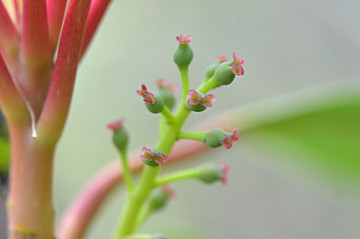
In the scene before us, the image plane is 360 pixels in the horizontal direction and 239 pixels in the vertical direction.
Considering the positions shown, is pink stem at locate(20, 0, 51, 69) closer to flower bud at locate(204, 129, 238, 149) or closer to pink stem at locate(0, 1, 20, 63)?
pink stem at locate(0, 1, 20, 63)

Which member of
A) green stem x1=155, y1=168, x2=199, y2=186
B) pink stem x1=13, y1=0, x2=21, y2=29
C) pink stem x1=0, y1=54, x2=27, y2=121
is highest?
pink stem x1=13, y1=0, x2=21, y2=29

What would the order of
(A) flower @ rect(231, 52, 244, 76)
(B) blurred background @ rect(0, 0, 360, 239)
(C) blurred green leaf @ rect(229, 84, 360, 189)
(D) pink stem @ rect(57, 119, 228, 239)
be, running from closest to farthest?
(A) flower @ rect(231, 52, 244, 76)
(D) pink stem @ rect(57, 119, 228, 239)
(C) blurred green leaf @ rect(229, 84, 360, 189)
(B) blurred background @ rect(0, 0, 360, 239)

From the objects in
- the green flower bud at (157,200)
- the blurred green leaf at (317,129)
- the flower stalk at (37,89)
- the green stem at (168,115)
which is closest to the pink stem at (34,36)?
the flower stalk at (37,89)

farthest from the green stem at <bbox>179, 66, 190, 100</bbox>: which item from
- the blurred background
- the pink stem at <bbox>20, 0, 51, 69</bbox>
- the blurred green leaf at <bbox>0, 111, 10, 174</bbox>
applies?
the blurred background

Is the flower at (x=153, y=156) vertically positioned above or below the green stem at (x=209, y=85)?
below

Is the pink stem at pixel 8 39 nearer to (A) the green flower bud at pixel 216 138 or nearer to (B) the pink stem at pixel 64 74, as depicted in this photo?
(B) the pink stem at pixel 64 74

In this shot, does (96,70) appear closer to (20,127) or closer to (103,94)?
(103,94)
